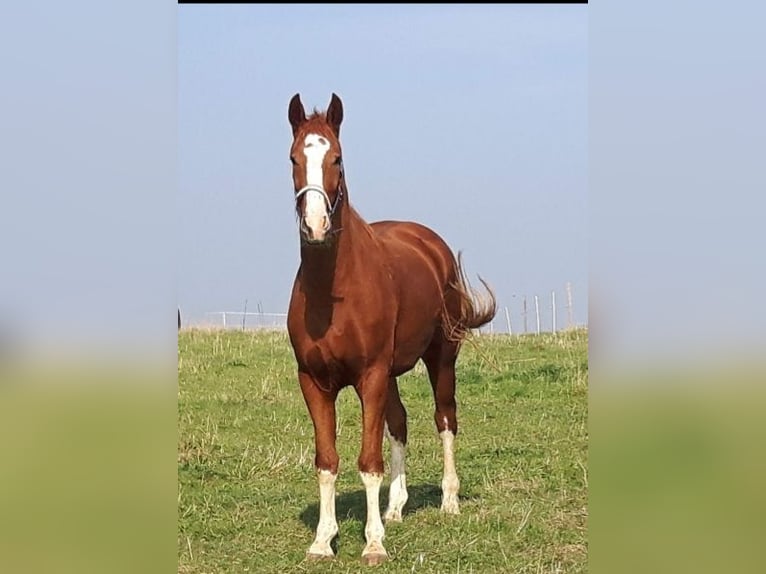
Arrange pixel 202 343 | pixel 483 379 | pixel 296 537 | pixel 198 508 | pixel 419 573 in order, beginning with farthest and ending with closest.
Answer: pixel 202 343 < pixel 483 379 < pixel 198 508 < pixel 296 537 < pixel 419 573

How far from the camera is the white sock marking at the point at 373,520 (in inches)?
217

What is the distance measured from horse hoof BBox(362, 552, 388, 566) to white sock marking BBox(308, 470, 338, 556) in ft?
0.77

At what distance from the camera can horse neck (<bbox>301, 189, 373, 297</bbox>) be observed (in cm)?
544

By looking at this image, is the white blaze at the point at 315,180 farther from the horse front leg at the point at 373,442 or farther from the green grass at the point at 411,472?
the green grass at the point at 411,472

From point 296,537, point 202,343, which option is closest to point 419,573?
point 296,537

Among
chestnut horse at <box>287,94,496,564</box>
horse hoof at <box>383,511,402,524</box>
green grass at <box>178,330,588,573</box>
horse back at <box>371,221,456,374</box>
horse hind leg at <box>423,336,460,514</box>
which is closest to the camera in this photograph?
chestnut horse at <box>287,94,496,564</box>

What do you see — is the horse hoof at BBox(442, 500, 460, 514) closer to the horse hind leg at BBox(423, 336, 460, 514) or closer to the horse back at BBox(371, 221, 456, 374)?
the horse hind leg at BBox(423, 336, 460, 514)

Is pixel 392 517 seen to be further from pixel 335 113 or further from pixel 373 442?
pixel 335 113

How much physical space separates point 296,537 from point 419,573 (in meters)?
1.11

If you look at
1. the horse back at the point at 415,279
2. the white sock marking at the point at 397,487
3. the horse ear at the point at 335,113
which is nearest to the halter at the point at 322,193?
the horse ear at the point at 335,113

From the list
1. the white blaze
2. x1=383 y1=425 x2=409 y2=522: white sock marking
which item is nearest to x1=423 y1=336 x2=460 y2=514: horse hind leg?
x1=383 y1=425 x2=409 y2=522: white sock marking

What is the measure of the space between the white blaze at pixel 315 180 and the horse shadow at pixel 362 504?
2.56 metres
